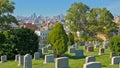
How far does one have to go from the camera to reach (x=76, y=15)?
191 ft

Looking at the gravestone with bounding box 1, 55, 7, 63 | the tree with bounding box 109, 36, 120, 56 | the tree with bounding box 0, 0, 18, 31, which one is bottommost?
the gravestone with bounding box 1, 55, 7, 63

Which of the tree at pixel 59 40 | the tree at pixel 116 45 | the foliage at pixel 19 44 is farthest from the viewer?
the foliage at pixel 19 44

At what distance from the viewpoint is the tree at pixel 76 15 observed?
57.7m

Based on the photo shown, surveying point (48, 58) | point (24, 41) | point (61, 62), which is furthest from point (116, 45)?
point (61, 62)

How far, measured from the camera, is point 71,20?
58531 mm

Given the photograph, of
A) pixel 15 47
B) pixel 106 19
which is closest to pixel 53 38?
pixel 15 47

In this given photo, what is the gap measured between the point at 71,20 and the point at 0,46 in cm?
3289

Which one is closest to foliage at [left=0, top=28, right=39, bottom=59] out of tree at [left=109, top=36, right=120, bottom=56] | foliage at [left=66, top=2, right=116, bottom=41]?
tree at [left=109, top=36, right=120, bottom=56]

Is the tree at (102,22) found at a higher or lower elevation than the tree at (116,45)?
higher

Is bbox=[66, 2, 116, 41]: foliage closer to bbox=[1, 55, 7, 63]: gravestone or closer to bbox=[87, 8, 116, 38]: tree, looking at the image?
bbox=[87, 8, 116, 38]: tree

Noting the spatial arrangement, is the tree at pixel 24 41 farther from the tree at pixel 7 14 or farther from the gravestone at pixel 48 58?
the tree at pixel 7 14

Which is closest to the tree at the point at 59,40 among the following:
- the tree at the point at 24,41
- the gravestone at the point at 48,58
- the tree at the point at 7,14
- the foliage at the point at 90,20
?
the tree at the point at 24,41

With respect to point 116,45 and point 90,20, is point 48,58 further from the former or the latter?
point 90,20

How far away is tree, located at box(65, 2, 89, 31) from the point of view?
5769cm
